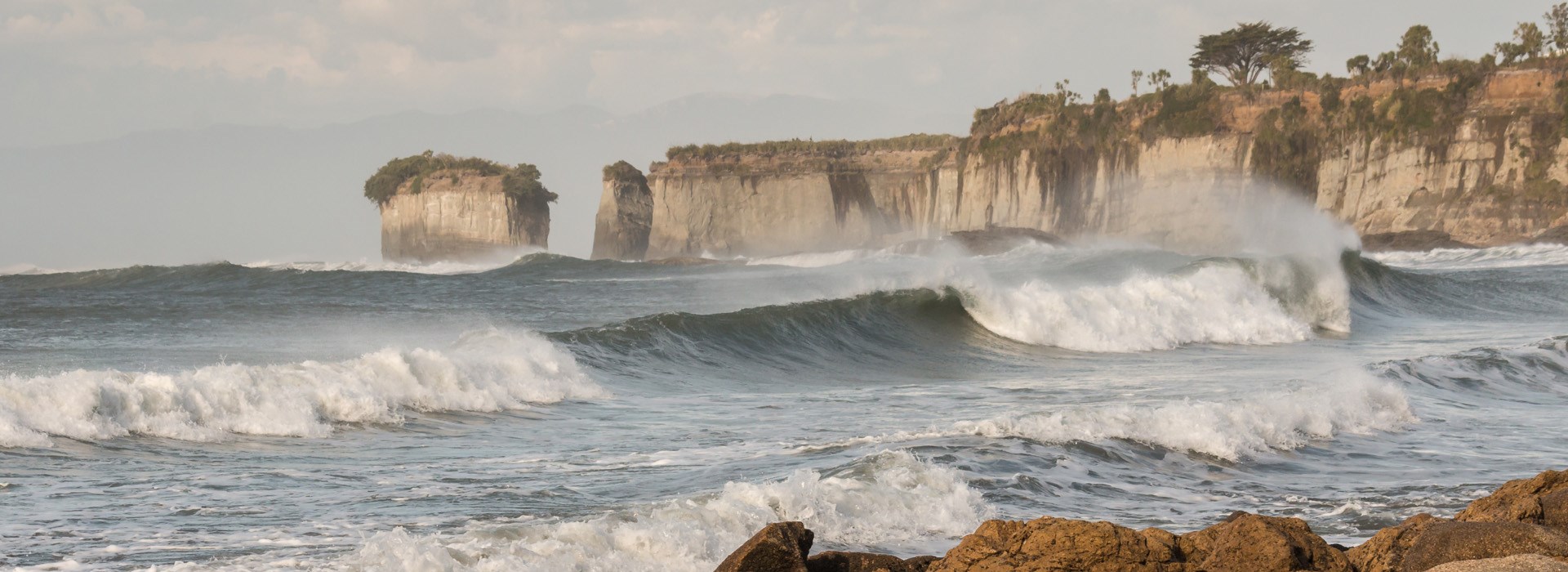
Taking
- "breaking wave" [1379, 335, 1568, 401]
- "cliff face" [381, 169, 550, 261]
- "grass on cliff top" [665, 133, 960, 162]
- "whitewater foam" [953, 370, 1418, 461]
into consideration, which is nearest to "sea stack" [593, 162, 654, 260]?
"grass on cliff top" [665, 133, 960, 162]

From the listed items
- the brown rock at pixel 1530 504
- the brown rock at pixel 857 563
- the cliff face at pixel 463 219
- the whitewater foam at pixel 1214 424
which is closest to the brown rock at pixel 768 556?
the brown rock at pixel 857 563

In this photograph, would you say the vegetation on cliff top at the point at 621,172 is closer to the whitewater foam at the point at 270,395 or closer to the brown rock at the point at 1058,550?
the whitewater foam at the point at 270,395

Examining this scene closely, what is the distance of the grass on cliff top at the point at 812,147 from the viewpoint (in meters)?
82.5

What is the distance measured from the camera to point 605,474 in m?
9.21

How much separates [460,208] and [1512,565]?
76404 mm

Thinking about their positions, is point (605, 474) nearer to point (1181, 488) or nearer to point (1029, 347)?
point (1181, 488)

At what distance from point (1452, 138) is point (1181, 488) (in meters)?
49.2

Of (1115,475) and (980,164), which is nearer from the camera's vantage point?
(1115,475)

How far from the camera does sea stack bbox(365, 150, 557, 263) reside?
7650 cm

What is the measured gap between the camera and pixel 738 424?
39.8ft

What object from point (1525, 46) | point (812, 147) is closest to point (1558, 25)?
point (1525, 46)

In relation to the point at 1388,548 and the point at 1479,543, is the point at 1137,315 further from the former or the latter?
the point at 1479,543

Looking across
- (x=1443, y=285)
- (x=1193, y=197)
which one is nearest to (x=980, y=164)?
(x=1193, y=197)

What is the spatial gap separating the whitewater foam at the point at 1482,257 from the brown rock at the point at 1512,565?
39.8 metres
